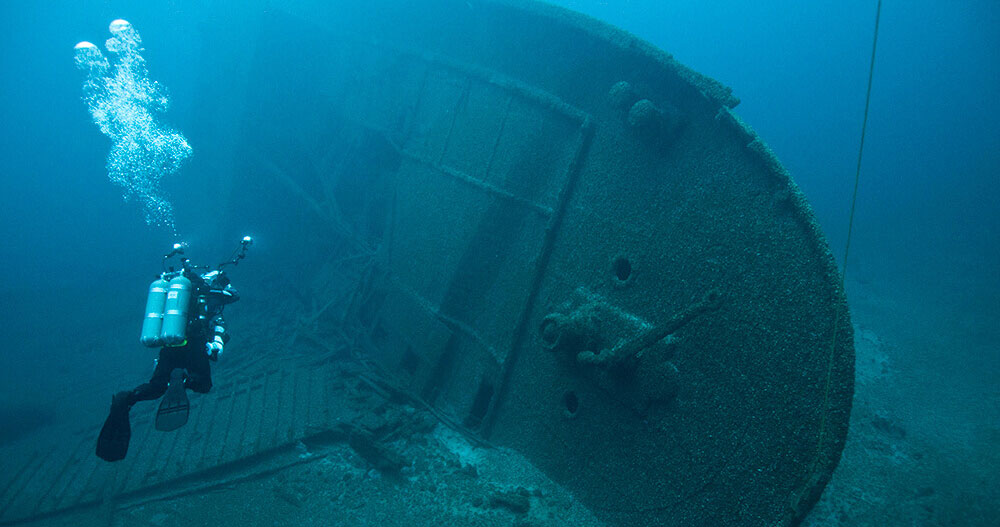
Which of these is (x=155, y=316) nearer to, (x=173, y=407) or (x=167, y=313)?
(x=167, y=313)

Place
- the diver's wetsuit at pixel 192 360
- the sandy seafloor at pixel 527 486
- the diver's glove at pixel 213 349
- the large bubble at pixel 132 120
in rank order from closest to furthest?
the diver's wetsuit at pixel 192 360
the sandy seafloor at pixel 527 486
the diver's glove at pixel 213 349
the large bubble at pixel 132 120

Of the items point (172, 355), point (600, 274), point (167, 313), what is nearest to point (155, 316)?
point (167, 313)

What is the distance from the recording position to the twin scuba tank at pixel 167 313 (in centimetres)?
427

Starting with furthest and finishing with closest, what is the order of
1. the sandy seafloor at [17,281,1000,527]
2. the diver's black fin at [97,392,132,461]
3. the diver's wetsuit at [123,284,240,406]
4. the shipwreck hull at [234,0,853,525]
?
the sandy seafloor at [17,281,1000,527], the diver's wetsuit at [123,284,240,406], the diver's black fin at [97,392,132,461], the shipwreck hull at [234,0,853,525]

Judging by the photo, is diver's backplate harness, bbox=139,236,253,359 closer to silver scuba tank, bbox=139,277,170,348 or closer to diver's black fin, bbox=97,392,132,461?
silver scuba tank, bbox=139,277,170,348

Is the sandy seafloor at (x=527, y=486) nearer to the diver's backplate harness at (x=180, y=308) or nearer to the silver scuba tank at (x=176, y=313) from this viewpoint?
the diver's backplate harness at (x=180, y=308)

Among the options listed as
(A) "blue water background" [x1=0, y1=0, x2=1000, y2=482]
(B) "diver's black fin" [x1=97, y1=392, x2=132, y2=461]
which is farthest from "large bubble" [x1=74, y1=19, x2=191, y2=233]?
(B) "diver's black fin" [x1=97, y1=392, x2=132, y2=461]

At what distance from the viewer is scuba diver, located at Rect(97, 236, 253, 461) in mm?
4105

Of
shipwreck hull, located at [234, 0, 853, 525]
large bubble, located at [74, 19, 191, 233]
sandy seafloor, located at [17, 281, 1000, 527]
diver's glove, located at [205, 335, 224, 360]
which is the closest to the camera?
shipwreck hull, located at [234, 0, 853, 525]

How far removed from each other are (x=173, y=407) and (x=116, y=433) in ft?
1.82

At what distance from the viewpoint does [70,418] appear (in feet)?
28.4

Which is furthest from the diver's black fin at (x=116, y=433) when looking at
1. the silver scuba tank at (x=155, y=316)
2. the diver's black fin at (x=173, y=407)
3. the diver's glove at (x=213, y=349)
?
the diver's glove at (x=213, y=349)

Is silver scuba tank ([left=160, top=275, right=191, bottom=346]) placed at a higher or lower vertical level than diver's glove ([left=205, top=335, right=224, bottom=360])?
higher

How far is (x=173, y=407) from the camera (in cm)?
418
